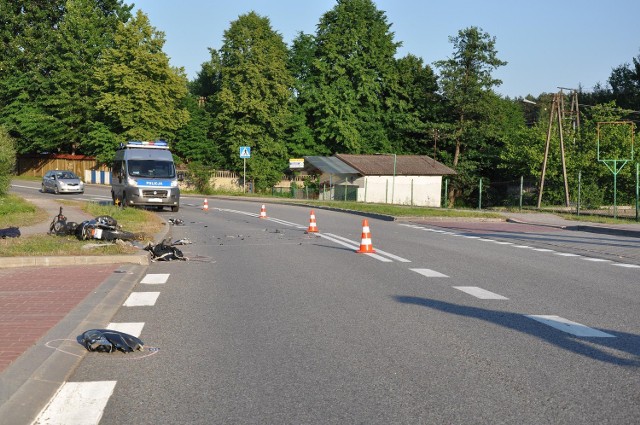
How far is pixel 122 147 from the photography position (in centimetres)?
3562

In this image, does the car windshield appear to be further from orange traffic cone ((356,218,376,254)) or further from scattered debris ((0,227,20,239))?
orange traffic cone ((356,218,376,254))

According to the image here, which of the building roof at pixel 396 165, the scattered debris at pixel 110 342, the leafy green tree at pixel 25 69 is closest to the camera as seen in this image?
the scattered debris at pixel 110 342

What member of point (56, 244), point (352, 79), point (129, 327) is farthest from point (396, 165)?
point (129, 327)

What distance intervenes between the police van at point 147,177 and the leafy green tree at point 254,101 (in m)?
36.9

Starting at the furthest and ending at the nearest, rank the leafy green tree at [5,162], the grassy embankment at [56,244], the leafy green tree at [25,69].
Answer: the leafy green tree at [25,69] < the leafy green tree at [5,162] < the grassy embankment at [56,244]

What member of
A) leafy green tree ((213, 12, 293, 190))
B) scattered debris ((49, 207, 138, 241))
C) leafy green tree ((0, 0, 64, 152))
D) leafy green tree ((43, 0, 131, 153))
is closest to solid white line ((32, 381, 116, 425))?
scattered debris ((49, 207, 138, 241))

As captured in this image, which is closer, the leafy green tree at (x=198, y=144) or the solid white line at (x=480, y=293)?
the solid white line at (x=480, y=293)

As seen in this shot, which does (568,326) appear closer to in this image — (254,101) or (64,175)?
(64,175)

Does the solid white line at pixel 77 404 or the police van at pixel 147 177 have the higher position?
the police van at pixel 147 177

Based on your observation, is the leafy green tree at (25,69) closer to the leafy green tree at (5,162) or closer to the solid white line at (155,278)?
the leafy green tree at (5,162)

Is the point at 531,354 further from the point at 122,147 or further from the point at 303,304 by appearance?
the point at 122,147

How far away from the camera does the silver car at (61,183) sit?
52188 mm

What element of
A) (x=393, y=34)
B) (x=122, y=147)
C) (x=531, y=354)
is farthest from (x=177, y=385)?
(x=393, y=34)

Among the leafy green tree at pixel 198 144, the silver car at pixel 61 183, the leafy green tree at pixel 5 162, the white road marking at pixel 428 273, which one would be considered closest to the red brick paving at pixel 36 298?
the white road marking at pixel 428 273
